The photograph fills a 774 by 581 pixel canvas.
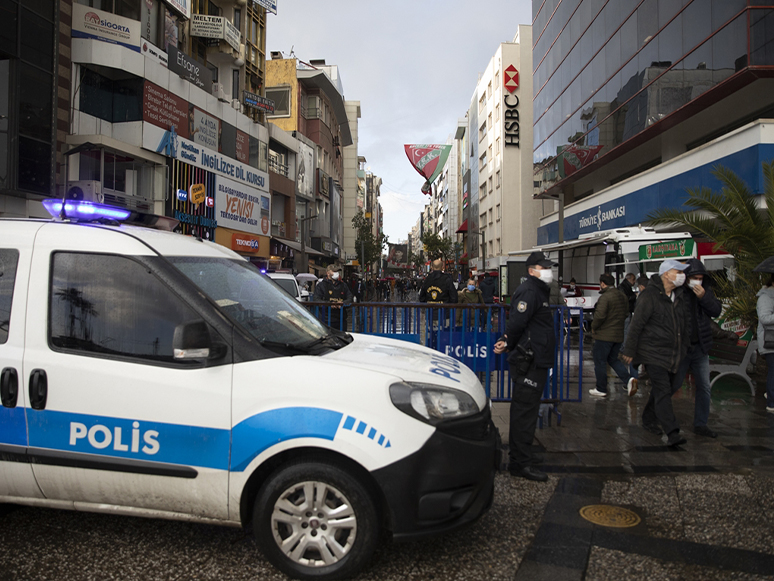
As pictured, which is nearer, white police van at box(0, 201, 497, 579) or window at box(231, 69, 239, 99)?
white police van at box(0, 201, 497, 579)

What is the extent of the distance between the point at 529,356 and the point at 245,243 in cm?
2974

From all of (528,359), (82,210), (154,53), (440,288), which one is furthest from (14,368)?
(154,53)

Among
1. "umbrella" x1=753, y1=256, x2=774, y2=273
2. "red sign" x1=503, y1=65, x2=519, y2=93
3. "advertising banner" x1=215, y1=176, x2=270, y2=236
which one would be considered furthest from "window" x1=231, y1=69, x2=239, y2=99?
"umbrella" x1=753, y1=256, x2=774, y2=273

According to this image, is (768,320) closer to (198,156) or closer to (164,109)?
(164,109)

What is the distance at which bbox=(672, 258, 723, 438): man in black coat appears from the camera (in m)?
5.79

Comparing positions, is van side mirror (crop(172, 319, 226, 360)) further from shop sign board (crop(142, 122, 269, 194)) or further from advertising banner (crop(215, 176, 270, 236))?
advertising banner (crop(215, 176, 270, 236))

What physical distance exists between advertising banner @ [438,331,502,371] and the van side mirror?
371 centimetres

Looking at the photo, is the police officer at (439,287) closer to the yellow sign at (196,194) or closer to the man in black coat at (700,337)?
the man in black coat at (700,337)

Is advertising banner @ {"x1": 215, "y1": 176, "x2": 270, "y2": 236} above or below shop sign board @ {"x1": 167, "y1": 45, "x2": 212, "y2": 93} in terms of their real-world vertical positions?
below

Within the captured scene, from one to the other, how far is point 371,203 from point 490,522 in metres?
122

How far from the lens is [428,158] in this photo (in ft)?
142

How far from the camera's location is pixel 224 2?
32750mm

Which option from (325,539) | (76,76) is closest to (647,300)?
(325,539)

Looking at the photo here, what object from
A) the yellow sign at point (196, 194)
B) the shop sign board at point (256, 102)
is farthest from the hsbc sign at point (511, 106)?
the yellow sign at point (196, 194)
